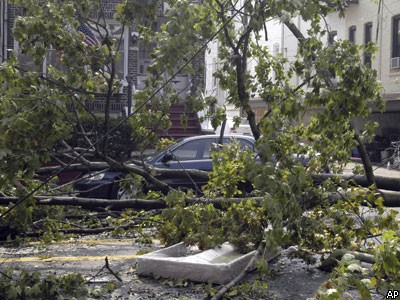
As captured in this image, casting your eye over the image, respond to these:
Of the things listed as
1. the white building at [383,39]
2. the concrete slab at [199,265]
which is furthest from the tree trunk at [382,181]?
the white building at [383,39]

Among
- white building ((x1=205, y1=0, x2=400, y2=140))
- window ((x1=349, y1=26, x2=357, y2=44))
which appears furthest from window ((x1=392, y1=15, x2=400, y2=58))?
window ((x1=349, y1=26, x2=357, y2=44))

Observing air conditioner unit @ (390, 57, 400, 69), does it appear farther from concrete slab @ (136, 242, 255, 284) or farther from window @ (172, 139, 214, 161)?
concrete slab @ (136, 242, 255, 284)

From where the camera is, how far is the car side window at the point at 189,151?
487 inches

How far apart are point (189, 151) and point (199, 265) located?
7171 millimetres

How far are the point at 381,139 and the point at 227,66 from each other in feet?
79.1

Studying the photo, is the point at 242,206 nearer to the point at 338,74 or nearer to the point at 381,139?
the point at 338,74

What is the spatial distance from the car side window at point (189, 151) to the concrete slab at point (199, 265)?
6.46m

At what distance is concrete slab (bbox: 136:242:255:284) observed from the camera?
521 centimetres

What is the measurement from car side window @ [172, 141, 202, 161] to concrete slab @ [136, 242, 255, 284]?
6.46 m

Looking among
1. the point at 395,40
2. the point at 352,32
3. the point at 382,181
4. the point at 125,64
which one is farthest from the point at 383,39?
the point at 382,181

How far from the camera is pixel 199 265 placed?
5297 millimetres

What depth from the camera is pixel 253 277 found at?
18.1ft

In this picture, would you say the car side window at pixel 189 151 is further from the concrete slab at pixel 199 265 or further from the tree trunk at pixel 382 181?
the concrete slab at pixel 199 265

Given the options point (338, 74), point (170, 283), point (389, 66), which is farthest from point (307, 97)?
point (389, 66)
